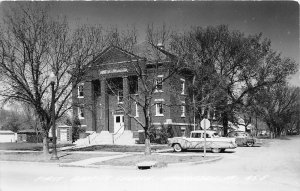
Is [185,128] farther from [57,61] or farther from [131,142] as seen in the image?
[57,61]

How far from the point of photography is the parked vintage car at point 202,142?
2733cm

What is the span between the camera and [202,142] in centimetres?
2753

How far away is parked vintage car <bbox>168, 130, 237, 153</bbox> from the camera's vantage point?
1076 inches

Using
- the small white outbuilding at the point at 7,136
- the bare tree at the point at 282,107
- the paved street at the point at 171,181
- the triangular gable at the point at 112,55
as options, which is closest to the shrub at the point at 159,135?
the triangular gable at the point at 112,55

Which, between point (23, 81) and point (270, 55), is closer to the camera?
point (23, 81)

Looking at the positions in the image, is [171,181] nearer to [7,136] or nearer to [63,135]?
→ [63,135]

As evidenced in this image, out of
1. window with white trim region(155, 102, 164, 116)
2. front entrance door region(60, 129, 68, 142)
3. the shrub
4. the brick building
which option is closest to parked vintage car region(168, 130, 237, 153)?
the brick building

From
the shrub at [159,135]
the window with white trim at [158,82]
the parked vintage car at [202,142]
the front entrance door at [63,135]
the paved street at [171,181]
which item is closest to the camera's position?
the paved street at [171,181]

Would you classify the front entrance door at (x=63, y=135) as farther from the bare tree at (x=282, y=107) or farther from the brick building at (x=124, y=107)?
the bare tree at (x=282, y=107)

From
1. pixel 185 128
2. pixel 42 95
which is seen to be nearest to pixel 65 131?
pixel 185 128

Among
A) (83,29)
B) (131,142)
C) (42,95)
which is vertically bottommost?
(131,142)

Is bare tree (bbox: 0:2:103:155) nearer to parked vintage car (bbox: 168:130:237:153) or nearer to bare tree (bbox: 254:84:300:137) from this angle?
parked vintage car (bbox: 168:130:237:153)

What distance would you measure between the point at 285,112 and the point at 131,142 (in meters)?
41.2

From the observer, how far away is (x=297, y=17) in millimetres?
13555
